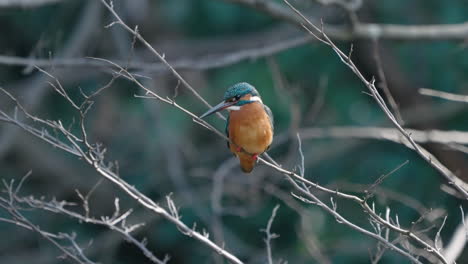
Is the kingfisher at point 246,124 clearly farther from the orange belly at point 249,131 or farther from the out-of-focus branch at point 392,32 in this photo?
the out-of-focus branch at point 392,32

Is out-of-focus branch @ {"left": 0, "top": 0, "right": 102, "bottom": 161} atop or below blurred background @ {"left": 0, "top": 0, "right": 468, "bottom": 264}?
atop

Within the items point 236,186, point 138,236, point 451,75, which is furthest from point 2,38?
point 451,75

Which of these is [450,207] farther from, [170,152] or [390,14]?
[170,152]

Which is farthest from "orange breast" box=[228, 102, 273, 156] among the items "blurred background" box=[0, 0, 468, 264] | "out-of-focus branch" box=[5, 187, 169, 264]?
"blurred background" box=[0, 0, 468, 264]

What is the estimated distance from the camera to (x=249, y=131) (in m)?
3.51

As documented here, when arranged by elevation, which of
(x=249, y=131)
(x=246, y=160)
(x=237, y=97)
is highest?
(x=237, y=97)

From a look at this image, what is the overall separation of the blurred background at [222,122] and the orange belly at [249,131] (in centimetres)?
234

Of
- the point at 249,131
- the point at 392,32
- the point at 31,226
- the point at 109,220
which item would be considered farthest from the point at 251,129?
the point at 392,32

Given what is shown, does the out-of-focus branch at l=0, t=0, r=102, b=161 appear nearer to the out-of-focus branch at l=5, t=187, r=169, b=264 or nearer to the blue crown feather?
the blue crown feather

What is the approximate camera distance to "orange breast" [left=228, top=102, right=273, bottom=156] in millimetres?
3477

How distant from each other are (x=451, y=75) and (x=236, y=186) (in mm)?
2394

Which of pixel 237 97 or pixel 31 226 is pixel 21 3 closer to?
pixel 237 97

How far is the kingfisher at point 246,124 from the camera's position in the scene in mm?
3482

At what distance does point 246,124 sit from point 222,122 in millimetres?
2759
